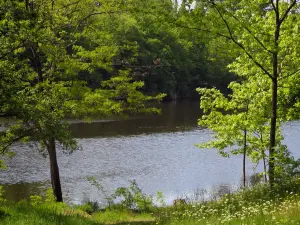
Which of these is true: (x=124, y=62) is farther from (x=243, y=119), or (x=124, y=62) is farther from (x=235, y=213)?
(x=235, y=213)

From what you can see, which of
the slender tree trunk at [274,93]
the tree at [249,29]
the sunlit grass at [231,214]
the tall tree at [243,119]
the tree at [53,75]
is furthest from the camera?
the tall tree at [243,119]

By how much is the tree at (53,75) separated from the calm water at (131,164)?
445 cm

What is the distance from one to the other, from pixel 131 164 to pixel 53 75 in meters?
15.9

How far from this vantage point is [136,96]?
53.3 ft

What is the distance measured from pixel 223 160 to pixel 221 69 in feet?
168

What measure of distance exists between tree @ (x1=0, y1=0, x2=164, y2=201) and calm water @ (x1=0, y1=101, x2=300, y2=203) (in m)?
4.45

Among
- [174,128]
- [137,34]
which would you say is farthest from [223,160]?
[137,34]

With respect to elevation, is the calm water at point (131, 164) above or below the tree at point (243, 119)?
below

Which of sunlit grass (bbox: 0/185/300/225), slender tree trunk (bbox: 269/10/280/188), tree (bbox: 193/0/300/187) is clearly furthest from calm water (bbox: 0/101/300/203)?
slender tree trunk (bbox: 269/10/280/188)

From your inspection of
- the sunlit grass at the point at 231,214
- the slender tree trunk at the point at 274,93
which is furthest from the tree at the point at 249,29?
the sunlit grass at the point at 231,214

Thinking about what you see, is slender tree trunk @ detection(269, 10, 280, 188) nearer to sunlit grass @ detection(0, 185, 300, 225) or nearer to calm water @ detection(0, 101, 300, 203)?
sunlit grass @ detection(0, 185, 300, 225)

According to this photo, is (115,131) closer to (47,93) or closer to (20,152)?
(20,152)

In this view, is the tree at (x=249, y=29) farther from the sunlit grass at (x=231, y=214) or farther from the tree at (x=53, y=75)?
the tree at (x=53, y=75)

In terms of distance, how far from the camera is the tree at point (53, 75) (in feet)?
35.3
